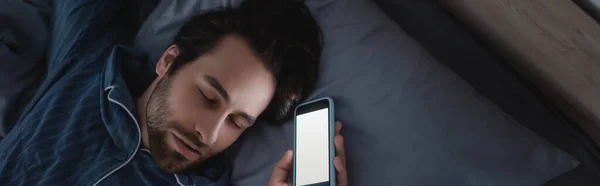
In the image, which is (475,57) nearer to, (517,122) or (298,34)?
(517,122)

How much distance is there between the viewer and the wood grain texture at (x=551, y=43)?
0.46 meters

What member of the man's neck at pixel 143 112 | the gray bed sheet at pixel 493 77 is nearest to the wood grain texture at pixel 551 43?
the gray bed sheet at pixel 493 77

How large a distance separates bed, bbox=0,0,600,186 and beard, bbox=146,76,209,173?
128mm

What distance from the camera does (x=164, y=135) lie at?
0.83m

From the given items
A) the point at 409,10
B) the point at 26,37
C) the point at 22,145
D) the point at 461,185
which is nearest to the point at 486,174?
the point at 461,185

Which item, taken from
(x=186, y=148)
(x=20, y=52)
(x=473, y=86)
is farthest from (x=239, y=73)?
(x=20, y=52)

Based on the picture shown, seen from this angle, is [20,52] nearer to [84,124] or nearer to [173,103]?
[84,124]

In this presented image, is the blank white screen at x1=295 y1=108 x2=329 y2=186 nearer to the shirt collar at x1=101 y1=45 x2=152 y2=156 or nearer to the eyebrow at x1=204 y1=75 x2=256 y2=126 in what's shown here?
the eyebrow at x1=204 y1=75 x2=256 y2=126

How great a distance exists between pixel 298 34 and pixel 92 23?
0.50 meters

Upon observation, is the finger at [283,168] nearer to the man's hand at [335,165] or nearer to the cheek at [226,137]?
the man's hand at [335,165]

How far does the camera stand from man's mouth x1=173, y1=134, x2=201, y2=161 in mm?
826

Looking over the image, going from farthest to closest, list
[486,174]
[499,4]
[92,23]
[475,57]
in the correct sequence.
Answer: [92,23] → [475,57] → [486,174] → [499,4]

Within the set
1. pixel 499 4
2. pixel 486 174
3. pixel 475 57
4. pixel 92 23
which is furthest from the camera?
pixel 92 23

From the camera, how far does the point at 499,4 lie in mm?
601
